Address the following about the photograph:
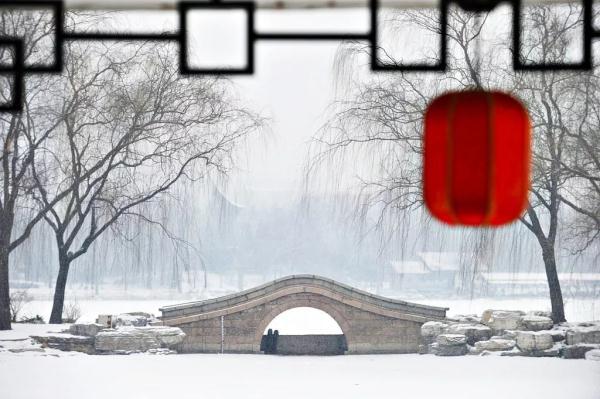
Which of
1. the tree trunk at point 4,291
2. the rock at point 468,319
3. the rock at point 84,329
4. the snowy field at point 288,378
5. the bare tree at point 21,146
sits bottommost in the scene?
the snowy field at point 288,378

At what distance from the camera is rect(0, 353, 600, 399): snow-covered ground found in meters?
11.5

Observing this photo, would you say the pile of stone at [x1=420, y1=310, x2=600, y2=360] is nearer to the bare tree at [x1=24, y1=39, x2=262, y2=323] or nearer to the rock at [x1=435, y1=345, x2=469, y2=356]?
the rock at [x1=435, y1=345, x2=469, y2=356]

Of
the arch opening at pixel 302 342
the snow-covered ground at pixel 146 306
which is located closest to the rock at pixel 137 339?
the arch opening at pixel 302 342

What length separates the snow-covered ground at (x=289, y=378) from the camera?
37.7 ft

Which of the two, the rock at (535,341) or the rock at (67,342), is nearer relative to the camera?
the rock at (67,342)

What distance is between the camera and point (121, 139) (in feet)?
44.2

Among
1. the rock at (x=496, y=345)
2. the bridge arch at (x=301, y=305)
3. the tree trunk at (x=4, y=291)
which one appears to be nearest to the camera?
the tree trunk at (x=4, y=291)

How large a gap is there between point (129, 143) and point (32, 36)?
1.97 m

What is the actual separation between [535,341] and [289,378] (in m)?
3.48

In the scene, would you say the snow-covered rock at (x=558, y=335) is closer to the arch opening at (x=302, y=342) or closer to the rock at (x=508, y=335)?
the rock at (x=508, y=335)

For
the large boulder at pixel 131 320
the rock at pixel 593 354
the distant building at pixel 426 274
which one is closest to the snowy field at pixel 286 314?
the distant building at pixel 426 274

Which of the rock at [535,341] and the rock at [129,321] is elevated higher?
the rock at [129,321]

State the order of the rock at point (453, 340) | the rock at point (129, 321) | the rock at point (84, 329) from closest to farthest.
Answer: the rock at point (84, 329) < the rock at point (453, 340) < the rock at point (129, 321)

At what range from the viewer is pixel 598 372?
12047mm
